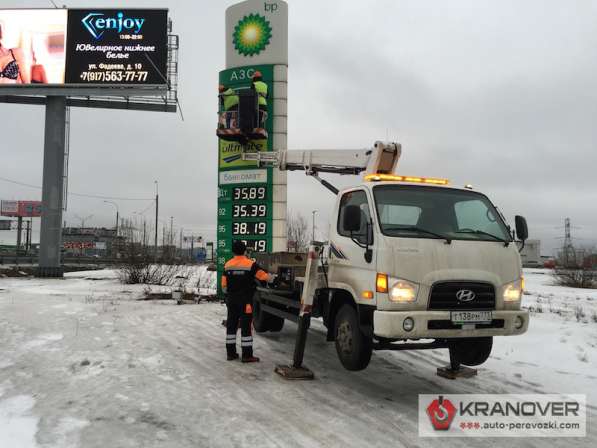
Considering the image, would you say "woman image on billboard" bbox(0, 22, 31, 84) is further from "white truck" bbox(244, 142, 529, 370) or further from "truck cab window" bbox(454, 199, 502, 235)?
"truck cab window" bbox(454, 199, 502, 235)

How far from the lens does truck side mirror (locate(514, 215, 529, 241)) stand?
602 centimetres

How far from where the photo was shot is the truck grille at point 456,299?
16.9ft

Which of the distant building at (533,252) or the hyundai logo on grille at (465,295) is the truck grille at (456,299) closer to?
the hyundai logo on grille at (465,295)

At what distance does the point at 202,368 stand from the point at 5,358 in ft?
10.1

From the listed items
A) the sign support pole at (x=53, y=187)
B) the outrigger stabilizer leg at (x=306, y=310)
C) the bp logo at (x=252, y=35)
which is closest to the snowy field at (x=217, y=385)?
the outrigger stabilizer leg at (x=306, y=310)

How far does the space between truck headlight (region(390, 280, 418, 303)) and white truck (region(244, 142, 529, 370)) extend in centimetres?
1

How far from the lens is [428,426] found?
4.84 meters

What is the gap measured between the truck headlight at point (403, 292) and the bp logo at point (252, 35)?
11745mm

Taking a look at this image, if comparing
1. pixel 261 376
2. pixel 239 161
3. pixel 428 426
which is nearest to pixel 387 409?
pixel 428 426

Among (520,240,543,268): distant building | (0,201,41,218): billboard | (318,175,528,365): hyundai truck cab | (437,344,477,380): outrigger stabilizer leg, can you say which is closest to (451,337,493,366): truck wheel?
(318,175,528,365): hyundai truck cab

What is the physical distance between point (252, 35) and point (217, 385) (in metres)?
12.1

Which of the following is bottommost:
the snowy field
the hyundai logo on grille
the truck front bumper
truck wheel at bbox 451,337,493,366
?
the snowy field

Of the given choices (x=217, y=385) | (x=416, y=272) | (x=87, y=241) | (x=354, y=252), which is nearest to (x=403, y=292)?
(x=416, y=272)

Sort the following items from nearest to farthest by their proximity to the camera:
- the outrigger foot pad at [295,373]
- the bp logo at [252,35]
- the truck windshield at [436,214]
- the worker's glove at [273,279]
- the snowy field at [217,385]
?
the snowy field at [217,385], the truck windshield at [436,214], the outrigger foot pad at [295,373], the worker's glove at [273,279], the bp logo at [252,35]
